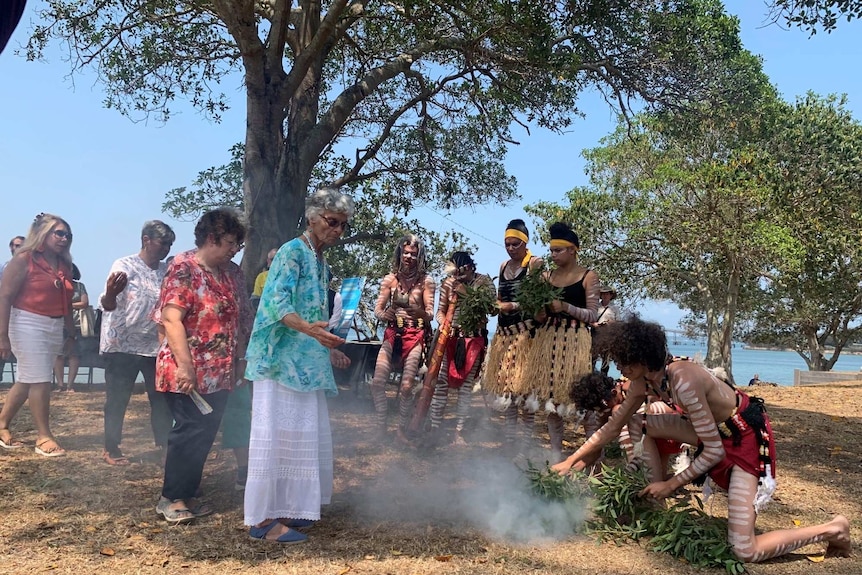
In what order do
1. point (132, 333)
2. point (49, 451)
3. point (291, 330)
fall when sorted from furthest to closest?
point (49, 451) < point (132, 333) < point (291, 330)

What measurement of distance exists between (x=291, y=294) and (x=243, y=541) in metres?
1.44

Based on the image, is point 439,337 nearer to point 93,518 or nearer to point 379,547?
point 379,547

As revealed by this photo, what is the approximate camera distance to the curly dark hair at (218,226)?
13.4 ft

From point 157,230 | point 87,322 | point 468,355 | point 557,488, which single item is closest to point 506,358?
point 468,355

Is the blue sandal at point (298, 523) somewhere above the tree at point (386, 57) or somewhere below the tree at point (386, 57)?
below

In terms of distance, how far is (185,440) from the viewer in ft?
13.1

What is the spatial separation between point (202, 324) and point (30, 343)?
2.34 metres

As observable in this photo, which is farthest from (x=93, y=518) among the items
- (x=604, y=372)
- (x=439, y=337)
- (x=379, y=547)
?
(x=604, y=372)

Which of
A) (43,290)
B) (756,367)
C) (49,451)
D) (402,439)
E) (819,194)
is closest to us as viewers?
(43,290)

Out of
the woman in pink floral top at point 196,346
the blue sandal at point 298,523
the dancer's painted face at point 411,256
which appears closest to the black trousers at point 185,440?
the woman in pink floral top at point 196,346

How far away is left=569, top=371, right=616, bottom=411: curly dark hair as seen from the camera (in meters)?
4.73

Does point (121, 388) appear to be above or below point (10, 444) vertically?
above

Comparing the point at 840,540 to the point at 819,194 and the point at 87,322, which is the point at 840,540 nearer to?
the point at 87,322

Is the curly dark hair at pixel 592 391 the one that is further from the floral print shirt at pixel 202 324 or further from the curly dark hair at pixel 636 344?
the floral print shirt at pixel 202 324
